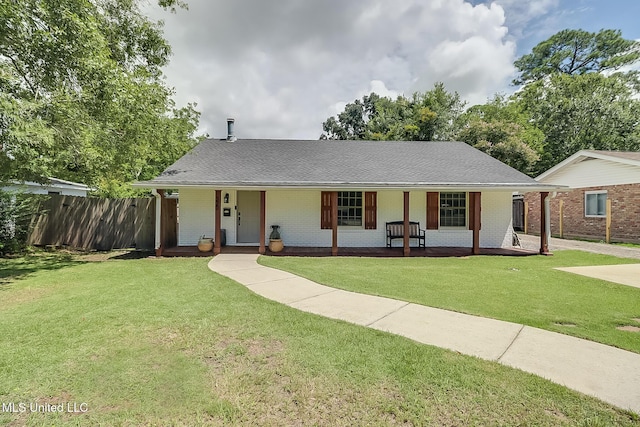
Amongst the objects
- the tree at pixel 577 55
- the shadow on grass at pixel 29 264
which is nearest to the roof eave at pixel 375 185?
the shadow on grass at pixel 29 264

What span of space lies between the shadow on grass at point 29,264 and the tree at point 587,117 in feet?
99.4

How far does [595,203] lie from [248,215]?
1608 cm

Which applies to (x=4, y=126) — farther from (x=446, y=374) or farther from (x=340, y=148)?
(x=340, y=148)

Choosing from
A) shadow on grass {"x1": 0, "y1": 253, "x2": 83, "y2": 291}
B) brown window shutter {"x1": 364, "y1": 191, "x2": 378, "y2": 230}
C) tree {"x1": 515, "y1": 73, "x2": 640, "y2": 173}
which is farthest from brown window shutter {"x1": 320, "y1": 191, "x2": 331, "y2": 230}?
tree {"x1": 515, "y1": 73, "x2": 640, "y2": 173}

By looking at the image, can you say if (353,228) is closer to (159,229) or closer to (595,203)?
(159,229)

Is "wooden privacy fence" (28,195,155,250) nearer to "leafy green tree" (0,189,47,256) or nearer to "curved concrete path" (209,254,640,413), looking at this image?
"leafy green tree" (0,189,47,256)

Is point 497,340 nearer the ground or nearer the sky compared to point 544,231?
nearer the ground

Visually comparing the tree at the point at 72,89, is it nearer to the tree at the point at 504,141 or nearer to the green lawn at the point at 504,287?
the green lawn at the point at 504,287

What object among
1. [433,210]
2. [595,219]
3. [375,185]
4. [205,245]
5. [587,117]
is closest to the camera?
[375,185]

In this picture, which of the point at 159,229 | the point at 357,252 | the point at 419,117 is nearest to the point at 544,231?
the point at 357,252

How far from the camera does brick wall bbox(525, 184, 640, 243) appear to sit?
41.5ft

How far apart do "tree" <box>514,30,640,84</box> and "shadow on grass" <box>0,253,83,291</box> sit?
44.1m

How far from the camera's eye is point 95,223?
11.1 metres

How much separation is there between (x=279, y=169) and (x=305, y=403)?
9.22 m
